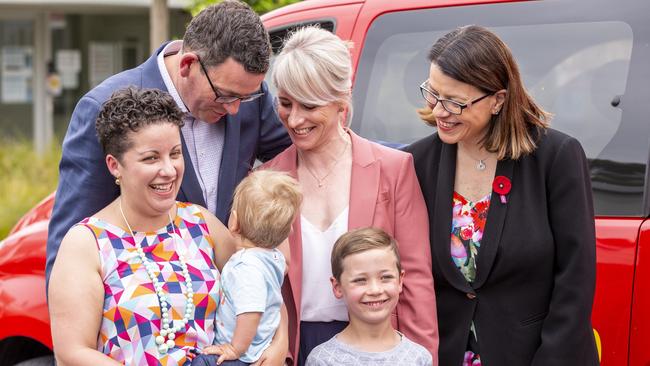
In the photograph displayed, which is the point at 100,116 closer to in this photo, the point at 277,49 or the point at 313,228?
the point at 313,228

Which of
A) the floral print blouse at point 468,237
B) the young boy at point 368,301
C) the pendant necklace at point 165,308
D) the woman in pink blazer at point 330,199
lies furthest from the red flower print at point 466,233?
the pendant necklace at point 165,308

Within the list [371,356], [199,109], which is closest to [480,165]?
[371,356]

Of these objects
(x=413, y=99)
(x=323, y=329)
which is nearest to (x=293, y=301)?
(x=323, y=329)

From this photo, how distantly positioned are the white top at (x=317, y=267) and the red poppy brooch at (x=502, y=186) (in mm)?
506

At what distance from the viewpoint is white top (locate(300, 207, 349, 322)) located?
318 centimetres

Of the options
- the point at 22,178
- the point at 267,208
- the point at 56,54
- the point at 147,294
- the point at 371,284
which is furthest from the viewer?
the point at 56,54

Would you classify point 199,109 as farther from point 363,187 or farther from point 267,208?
point 363,187

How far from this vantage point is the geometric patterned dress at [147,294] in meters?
2.80

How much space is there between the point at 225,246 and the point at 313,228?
31 cm

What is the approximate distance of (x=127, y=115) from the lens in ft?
9.32

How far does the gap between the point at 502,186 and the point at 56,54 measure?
13740 mm

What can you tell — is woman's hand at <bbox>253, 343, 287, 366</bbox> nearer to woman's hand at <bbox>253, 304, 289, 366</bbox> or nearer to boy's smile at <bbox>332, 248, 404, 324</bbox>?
woman's hand at <bbox>253, 304, 289, 366</bbox>

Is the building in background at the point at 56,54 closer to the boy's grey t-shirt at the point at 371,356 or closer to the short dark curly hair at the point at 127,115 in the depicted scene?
the short dark curly hair at the point at 127,115

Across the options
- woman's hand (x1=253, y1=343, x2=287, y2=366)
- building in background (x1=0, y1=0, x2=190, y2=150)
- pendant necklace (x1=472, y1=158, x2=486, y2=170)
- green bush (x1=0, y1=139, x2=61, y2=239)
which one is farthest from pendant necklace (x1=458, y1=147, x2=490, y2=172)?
building in background (x1=0, y1=0, x2=190, y2=150)
